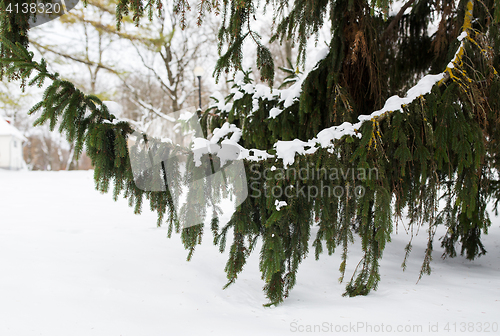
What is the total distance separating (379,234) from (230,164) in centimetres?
137

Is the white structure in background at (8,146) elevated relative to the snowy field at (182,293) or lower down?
elevated

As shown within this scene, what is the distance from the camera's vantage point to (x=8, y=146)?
62.4 ft

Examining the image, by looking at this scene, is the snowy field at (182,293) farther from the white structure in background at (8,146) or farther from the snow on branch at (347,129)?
the white structure in background at (8,146)

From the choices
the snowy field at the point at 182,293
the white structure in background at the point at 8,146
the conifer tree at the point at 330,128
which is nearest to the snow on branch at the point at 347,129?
the conifer tree at the point at 330,128

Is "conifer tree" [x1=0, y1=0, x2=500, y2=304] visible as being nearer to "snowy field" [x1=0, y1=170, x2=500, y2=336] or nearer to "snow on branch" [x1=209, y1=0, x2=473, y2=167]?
"snow on branch" [x1=209, y1=0, x2=473, y2=167]

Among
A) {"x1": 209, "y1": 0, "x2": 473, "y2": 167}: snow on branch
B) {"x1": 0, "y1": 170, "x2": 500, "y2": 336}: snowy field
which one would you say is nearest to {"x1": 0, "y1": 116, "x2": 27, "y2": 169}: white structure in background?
{"x1": 0, "y1": 170, "x2": 500, "y2": 336}: snowy field

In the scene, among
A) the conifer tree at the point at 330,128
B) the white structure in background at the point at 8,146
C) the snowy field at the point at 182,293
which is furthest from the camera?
the white structure in background at the point at 8,146

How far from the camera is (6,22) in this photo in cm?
257

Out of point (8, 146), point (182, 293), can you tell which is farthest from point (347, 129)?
point (8, 146)

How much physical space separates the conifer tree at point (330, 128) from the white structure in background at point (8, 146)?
2016 centimetres

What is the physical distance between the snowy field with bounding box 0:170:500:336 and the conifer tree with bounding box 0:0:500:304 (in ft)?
1.34

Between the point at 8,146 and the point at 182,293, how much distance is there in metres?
20.7

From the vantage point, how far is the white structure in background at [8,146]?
18891mm

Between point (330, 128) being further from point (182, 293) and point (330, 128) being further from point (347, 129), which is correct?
point (182, 293)
